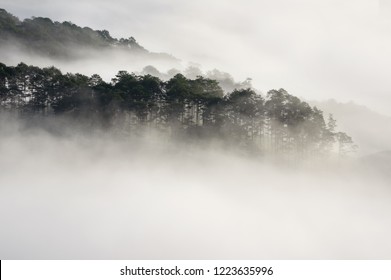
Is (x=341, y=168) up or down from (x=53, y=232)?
up

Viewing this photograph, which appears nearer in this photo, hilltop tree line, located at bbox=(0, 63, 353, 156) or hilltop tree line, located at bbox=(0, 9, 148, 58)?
hilltop tree line, located at bbox=(0, 63, 353, 156)

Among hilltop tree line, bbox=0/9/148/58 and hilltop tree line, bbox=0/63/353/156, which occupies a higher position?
hilltop tree line, bbox=0/9/148/58

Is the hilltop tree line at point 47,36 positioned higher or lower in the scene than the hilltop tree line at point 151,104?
higher

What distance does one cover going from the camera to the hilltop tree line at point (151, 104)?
63.1 meters

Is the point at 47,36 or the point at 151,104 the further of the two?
the point at 47,36

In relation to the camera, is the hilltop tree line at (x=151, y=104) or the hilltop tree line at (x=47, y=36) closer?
the hilltop tree line at (x=151, y=104)

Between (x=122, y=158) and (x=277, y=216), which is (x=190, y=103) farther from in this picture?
(x=277, y=216)

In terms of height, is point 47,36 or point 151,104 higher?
point 47,36

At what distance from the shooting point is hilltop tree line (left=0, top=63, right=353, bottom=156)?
6306cm

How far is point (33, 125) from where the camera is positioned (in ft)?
205

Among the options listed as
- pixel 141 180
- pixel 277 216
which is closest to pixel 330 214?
pixel 277 216

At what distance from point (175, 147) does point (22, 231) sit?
32.4 metres

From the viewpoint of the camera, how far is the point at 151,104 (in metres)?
63.8
